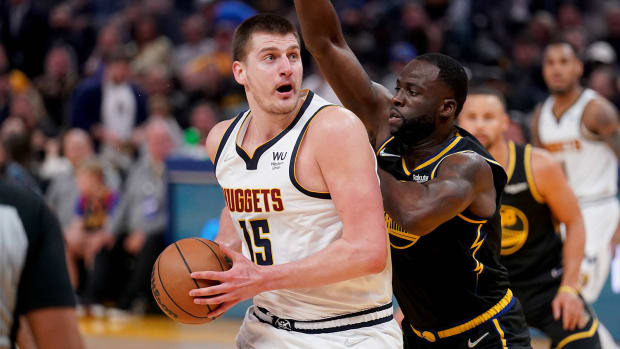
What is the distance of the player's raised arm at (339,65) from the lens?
13.5ft

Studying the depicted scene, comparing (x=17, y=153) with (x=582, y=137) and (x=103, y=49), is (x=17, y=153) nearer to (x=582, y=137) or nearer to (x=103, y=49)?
(x=103, y=49)

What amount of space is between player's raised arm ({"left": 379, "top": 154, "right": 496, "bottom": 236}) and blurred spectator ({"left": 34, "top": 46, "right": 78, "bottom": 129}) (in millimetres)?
10604

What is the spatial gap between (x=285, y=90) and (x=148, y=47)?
32.2ft

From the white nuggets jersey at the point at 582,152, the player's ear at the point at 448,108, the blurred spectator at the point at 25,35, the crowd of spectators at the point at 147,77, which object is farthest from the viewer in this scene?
Answer: the blurred spectator at the point at 25,35

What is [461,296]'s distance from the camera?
403cm

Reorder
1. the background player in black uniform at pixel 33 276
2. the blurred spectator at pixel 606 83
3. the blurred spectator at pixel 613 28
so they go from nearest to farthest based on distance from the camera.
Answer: the background player in black uniform at pixel 33 276 → the blurred spectator at pixel 606 83 → the blurred spectator at pixel 613 28

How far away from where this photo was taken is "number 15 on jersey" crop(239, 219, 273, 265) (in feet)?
12.0

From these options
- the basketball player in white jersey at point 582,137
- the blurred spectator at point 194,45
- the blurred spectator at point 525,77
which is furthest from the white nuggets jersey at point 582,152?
the blurred spectator at point 194,45

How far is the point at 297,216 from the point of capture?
11.7 ft

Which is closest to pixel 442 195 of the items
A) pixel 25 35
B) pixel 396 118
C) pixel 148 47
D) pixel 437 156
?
pixel 437 156

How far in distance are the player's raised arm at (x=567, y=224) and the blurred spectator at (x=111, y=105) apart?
23.7 ft

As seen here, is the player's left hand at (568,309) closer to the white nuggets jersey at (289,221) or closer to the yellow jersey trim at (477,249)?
the yellow jersey trim at (477,249)

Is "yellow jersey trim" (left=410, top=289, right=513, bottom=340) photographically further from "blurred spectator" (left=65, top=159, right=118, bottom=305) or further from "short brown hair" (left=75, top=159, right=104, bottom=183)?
"short brown hair" (left=75, top=159, right=104, bottom=183)

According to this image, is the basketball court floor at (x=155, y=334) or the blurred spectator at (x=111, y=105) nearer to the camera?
the basketball court floor at (x=155, y=334)
